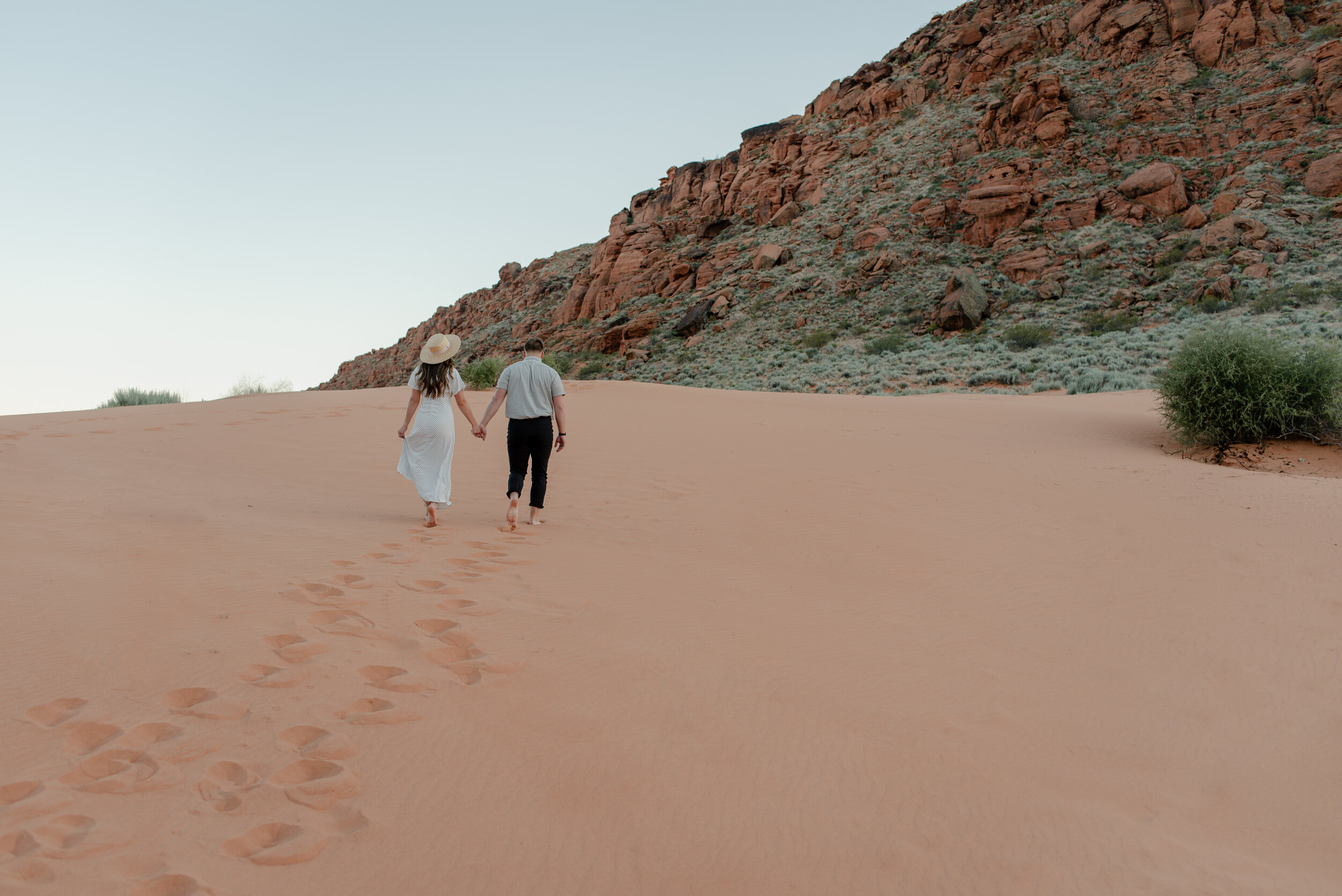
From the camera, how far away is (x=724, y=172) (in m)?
49.9

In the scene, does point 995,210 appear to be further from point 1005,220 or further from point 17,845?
point 17,845

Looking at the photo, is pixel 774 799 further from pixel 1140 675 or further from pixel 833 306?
pixel 833 306

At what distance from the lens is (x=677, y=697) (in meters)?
3.38

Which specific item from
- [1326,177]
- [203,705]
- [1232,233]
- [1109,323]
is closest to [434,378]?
[203,705]

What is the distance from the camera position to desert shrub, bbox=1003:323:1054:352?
25.7 meters

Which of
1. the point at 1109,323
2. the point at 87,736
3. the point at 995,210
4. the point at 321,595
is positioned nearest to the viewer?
the point at 87,736

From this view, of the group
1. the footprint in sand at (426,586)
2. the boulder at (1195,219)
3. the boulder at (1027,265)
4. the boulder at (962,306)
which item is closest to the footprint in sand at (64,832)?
the footprint in sand at (426,586)

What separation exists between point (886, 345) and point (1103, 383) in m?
11.1

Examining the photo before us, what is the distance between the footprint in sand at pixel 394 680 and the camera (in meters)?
3.28

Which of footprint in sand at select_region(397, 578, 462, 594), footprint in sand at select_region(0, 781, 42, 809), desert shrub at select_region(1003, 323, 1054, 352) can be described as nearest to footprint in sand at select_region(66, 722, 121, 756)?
footprint in sand at select_region(0, 781, 42, 809)

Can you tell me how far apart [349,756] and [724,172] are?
2007 inches

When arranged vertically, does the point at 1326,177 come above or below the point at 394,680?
above

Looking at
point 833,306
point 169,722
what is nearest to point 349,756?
point 169,722

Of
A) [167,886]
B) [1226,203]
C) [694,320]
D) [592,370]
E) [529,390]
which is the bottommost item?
[167,886]
